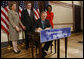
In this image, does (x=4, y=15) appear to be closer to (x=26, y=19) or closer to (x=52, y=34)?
(x=26, y=19)

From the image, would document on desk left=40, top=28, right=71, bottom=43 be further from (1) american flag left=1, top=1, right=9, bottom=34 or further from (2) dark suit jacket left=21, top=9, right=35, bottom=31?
(1) american flag left=1, top=1, right=9, bottom=34

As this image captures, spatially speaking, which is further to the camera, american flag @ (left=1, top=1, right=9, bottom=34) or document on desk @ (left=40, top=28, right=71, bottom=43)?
american flag @ (left=1, top=1, right=9, bottom=34)

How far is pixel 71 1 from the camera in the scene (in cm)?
677

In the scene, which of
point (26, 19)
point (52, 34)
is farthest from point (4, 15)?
point (52, 34)

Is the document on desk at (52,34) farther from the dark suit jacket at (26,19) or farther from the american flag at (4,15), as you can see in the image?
the american flag at (4,15)

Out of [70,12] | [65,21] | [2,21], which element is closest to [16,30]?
[2,21]

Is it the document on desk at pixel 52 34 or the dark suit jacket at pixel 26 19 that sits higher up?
the dark suit jacket at pixel 26 19

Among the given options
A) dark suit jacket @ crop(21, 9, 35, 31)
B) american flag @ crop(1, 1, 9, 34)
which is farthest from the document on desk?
american flag @ crop(1, 1, 9, 34)

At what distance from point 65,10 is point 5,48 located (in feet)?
14.9

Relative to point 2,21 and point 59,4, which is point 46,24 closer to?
point 2,21

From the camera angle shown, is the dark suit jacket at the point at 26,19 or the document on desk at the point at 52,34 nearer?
the document on desk at the point at 52,34

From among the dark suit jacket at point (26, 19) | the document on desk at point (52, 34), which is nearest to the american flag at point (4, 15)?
the dark suit jacket at point (26, 19)

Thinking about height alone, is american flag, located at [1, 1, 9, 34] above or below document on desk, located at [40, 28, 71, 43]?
above

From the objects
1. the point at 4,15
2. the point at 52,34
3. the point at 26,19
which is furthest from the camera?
the point at 4,15
